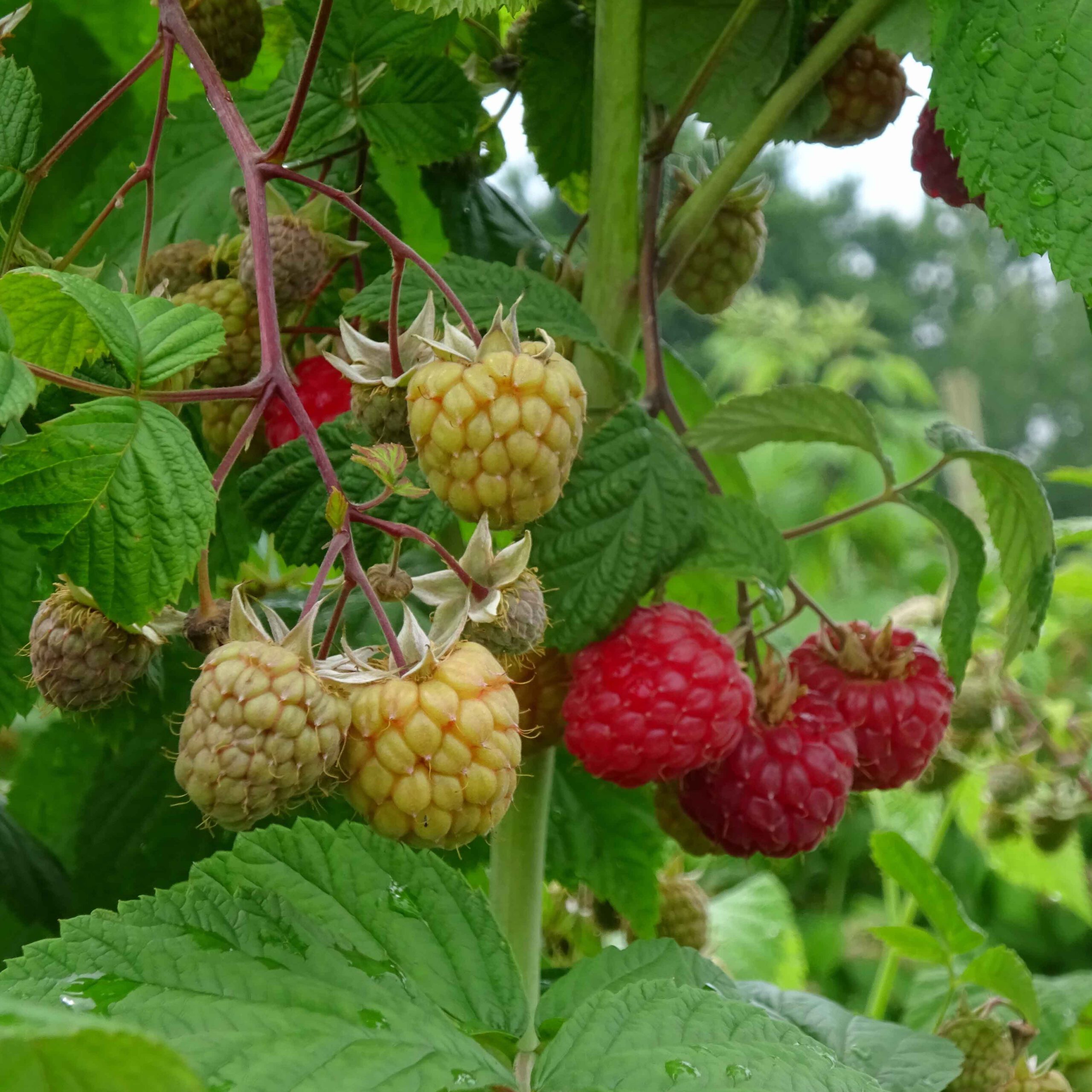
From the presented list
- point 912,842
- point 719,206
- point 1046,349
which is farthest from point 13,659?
point 1046,349

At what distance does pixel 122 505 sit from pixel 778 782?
0.39 meters

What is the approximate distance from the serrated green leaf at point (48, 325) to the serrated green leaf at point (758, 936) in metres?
1.02

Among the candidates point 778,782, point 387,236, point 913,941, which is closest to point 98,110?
point 387,236

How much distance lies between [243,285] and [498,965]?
32 cm

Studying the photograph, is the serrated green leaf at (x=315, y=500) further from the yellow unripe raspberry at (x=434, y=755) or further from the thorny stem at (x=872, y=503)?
the thorny stem at (x=872, y=503)

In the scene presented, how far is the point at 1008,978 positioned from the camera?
2.94 feet

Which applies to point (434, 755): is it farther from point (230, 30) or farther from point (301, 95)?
point (230, 30)

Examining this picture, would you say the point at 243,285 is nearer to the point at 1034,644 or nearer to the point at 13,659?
the point at 13,659

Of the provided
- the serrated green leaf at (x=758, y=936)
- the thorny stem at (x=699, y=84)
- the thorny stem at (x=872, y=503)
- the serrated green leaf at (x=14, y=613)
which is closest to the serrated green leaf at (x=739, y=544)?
the thorny stem at (x=872, y=503)

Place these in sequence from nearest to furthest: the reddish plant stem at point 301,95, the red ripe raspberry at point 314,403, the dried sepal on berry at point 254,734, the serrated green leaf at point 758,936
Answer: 1. the dried sepal on berry at point 254,734
2. the reddish plant stem at point 301,95
3. the red ripe raspberry at point 314,403
4. the serrated green leaf at point 758,936

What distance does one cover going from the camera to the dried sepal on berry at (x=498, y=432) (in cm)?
46

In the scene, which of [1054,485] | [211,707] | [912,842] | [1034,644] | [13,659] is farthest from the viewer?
[1054,485]

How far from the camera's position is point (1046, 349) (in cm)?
1512

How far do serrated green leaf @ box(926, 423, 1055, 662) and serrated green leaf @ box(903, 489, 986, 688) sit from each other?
20 millimetres
